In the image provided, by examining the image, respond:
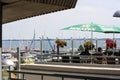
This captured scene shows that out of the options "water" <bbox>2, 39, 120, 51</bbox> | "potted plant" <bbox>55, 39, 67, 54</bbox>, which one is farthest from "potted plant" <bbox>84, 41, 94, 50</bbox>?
"potted plant" <bbox>55, 39, 67, 54</bbox>

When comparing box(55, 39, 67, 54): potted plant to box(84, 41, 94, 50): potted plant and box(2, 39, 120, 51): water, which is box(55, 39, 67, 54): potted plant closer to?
box(2, 39, 120, 51): water

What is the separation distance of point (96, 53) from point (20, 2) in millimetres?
15293

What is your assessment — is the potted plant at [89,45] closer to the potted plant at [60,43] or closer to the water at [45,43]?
the water at [45,43]

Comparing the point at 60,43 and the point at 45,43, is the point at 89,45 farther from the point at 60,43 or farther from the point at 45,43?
the point at 45,43

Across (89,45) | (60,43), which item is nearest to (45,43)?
(60,43)

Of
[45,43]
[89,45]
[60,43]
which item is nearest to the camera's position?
[89,45]

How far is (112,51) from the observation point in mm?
23828

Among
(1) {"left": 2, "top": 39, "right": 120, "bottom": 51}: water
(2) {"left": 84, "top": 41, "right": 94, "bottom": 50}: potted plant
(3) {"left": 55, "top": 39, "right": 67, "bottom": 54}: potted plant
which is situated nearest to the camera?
(2) {"left": 84, "top": 41, "right": 94, "bottom": 50}: potted plant

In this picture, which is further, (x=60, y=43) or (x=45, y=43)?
(x=45, y=43)

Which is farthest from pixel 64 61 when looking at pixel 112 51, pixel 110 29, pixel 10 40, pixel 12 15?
pixel 10 40

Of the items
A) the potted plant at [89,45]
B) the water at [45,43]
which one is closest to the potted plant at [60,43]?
the water at [45,43]

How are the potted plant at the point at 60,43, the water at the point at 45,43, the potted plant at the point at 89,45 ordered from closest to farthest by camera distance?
1. the potted plant at the point at 89,45
2. the water at the point at 45,43
3. the potted plant at the point at 60,43

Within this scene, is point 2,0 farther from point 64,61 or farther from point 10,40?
point 10,40

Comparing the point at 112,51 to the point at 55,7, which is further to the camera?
the point at 112,51
